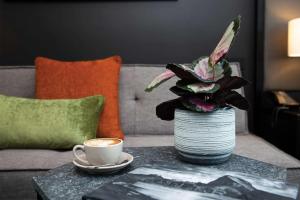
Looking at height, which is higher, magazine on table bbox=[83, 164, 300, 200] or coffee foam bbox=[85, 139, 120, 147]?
coffee foam bbox=[85, 139, 120, 147]

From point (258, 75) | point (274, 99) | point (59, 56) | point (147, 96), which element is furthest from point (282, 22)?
point (59, 56)

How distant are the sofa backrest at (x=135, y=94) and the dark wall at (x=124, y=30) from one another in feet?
1.08

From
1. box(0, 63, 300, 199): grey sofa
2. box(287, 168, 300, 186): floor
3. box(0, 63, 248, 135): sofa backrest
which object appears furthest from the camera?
box(0, 63, 248, 135): sofa backrest

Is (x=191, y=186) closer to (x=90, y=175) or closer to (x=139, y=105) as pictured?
(x=90, y=175)

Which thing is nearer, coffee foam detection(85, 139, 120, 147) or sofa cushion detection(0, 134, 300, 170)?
coffee foam detection(85, 139, 120, 147)

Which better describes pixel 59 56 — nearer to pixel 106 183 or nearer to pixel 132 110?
pixel 132 110

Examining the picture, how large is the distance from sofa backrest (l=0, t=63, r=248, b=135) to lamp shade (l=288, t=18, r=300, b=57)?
0.35m

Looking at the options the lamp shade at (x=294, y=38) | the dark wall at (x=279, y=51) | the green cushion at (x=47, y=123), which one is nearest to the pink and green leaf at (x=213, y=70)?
the green cushion at (x=47, y=123)

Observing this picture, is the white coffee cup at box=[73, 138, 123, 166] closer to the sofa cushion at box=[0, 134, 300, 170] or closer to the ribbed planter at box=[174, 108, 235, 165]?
the ribbed planter at box=[174, 108, 235, 165]

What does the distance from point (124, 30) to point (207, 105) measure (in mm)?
1388

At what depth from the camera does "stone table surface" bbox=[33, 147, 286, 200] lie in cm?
66

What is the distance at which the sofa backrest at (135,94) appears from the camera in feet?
5.52

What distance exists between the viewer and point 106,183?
683 mm

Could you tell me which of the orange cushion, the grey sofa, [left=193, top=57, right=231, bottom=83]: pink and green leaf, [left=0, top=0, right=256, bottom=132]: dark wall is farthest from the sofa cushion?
[left=0, top=0, right=256, bottom=132]: dark wall
